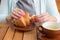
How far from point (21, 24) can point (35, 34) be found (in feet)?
0.34

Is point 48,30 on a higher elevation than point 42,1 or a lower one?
lower

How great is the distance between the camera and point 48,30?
0.75 m

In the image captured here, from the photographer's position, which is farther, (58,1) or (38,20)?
(58,1)

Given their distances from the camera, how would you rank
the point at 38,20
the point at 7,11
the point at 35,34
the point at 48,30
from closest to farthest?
the point at 48,30, the point at 35,34, the point at 38,20, the point at 7,11

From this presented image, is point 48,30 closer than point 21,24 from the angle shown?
Yes

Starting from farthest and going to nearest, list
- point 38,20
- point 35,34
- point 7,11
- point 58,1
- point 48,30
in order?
point 58,1 < point 7,11 < point 38,20 < point 35,34 < point 48,30

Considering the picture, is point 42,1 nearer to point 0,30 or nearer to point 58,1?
point 0,30

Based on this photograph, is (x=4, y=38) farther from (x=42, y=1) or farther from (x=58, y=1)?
(x=58, y=1)

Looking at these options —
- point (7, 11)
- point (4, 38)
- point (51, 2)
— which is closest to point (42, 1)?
point (51, 2)

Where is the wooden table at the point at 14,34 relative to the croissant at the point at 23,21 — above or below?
below

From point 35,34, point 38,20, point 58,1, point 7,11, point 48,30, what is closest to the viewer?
point 48,30

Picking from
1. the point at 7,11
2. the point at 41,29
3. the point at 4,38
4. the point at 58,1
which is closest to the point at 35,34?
the point at 41,29

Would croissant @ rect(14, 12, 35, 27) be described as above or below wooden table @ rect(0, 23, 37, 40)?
above

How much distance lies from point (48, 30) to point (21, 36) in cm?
16
